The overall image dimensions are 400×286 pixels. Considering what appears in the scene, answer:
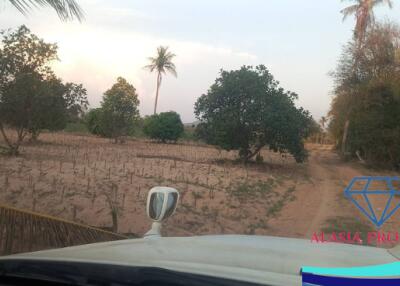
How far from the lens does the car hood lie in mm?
1477

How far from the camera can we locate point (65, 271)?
1.62 metres

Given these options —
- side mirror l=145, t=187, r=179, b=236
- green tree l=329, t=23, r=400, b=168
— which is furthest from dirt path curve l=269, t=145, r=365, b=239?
side mirror l=145, t=187, r=179, b=236

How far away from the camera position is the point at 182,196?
1170 centimetres

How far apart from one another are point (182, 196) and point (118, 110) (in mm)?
18427

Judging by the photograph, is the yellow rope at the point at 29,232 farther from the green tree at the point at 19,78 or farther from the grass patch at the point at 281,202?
the green tree at the point at 19,78

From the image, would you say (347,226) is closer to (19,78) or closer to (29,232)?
(29,232)

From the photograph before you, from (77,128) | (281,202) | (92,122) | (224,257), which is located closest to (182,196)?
(281,202)

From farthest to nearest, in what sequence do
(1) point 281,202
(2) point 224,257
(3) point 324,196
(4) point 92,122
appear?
(4) point 92,122 → (3) point 324,196 → (1) point 281,202 → (2) point 224,257

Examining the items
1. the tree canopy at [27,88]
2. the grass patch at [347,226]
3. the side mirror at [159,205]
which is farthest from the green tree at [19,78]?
the side mirror at [159,205]

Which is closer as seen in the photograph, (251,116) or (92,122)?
(251,116)

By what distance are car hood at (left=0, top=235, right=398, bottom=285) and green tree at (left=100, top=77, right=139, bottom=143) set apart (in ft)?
88.5

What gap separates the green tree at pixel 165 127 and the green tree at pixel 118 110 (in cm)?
598

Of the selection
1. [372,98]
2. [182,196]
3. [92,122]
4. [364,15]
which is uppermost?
[364,15]

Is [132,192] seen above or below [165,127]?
below
